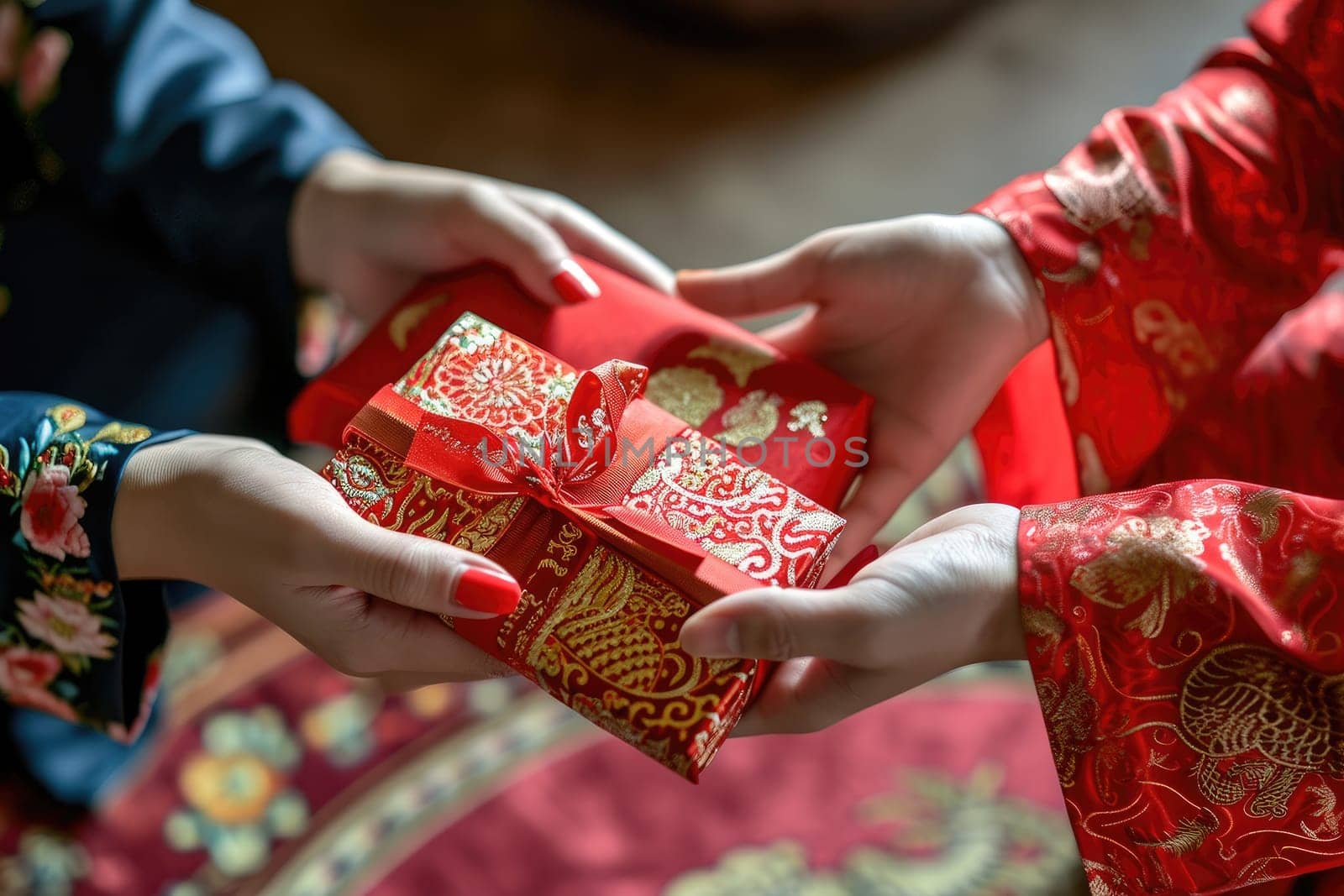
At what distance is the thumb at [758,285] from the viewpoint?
84cm

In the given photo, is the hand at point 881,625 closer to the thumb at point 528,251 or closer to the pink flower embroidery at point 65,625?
the thumb at point 528,251

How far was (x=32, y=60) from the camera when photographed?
0.96 metres

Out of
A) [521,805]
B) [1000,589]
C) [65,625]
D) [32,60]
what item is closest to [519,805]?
[521,805]

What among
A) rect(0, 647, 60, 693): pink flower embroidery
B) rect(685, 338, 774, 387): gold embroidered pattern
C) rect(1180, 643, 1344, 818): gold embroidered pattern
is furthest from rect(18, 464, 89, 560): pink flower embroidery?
rect(1180, 643, 1344, 818): gold embroidered pattern

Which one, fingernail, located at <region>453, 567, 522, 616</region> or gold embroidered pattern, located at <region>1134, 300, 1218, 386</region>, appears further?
gold embroidered pattern, located at <region>1134, 300, 1218, 386</region>

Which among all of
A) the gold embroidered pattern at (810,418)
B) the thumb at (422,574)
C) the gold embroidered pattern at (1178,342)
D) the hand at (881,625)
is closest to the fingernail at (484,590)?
the thumb at (422,574)

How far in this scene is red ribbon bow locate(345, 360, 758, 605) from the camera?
668 mm

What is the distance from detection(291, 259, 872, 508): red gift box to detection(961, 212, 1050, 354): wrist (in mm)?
133

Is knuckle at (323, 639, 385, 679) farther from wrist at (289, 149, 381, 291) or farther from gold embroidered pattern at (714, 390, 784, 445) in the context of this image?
wrist at (289, 149, 381, 291)

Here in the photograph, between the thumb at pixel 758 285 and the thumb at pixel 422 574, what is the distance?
1.01ft

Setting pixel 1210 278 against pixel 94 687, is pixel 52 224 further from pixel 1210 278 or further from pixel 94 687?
pixel 1210 278

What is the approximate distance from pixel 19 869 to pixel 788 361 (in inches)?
28.6

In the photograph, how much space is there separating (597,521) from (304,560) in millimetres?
176

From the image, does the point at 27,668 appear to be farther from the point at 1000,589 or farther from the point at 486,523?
the point at 1000,589
